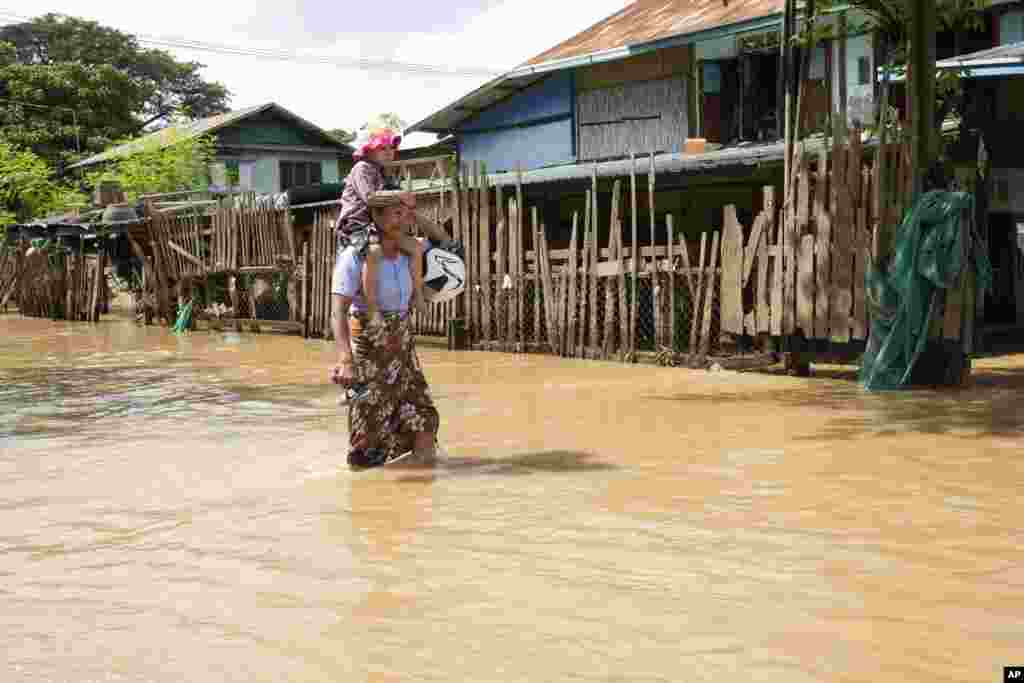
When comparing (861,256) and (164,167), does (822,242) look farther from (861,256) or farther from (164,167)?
(164,167)

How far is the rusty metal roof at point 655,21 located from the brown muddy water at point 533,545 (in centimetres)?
965

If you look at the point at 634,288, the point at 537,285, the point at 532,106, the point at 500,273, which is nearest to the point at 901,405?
the point at 634,288

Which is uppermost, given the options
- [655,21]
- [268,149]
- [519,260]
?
[268,149]

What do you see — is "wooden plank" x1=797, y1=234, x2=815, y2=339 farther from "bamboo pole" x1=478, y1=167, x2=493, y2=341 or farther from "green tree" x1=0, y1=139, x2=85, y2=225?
"green tree" x1=0, y1=139, x2=85, y2=225

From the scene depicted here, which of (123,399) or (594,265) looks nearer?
(123,399)

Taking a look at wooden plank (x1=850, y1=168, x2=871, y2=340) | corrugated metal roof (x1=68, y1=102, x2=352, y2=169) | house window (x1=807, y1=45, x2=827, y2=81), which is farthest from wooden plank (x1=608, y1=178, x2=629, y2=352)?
corrugated metal roof (x1=68, y1=102, x2=352, y2=169)

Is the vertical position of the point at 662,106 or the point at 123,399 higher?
the point at 662,106

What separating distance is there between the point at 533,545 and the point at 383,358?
198 centimetres

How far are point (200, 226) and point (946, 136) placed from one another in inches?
508

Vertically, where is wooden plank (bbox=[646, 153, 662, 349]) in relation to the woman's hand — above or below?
above

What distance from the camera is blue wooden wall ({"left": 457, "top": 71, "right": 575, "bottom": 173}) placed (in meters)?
21.8

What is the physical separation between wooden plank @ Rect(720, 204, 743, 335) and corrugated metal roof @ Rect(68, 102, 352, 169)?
26.9m

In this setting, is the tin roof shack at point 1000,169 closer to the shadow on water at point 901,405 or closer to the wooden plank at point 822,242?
the wooden plank at point 822,242

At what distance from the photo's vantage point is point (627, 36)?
20.0 meters
